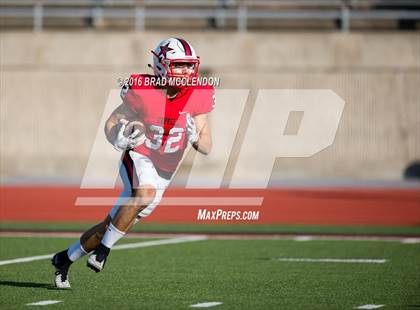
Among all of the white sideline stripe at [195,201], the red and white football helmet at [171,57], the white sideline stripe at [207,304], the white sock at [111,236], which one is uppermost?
the red and white football helmet at [171,57]

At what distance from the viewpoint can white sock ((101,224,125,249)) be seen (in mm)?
7875

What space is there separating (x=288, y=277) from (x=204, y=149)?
5.75 feet

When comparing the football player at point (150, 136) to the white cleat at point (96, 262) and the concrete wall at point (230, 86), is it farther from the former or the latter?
the concrete wall at point (230, 86)

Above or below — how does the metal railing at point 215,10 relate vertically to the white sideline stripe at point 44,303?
above

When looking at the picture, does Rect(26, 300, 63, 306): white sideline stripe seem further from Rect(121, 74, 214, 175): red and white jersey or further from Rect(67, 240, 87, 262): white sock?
Rect(121, 74, 214, 175): red and white jersey

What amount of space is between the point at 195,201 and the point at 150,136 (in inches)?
417

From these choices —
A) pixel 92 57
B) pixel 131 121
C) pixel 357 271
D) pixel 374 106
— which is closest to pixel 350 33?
pixel 374 106

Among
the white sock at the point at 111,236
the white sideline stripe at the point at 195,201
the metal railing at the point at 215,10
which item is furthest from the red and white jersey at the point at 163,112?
the metal railing at the point at 215,10

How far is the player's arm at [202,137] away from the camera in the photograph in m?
8.22

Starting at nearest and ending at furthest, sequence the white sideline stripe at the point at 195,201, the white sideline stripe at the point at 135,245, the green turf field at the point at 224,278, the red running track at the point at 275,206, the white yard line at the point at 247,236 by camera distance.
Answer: the green turf field at the point at 224,278, the white sideline stripe at the point at 135,245, the white yard line at the point at 247,236, the red running track at the point at 275,206, the white sideline stripe at the point at 195,201

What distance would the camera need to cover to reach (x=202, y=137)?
824 centimetres

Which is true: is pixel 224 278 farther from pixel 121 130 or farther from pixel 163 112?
pixel 121 130

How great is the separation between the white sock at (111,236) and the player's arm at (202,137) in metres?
0.98
